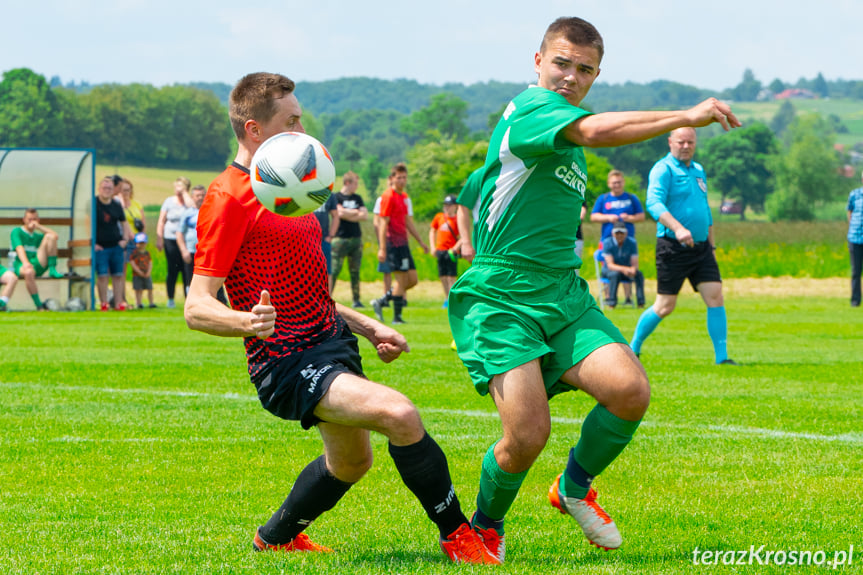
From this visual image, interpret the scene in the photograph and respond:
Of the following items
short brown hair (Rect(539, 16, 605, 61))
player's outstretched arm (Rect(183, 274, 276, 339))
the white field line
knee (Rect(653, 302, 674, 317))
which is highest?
short brown hair (Rect(539, 16, 605, 61))

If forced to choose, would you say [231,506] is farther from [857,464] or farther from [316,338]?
[857,464]

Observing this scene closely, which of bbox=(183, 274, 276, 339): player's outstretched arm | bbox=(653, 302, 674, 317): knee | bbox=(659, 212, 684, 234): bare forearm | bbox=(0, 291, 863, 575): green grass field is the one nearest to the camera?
Result: bbox=(183, 274, 276, 339): player's outstretched arm

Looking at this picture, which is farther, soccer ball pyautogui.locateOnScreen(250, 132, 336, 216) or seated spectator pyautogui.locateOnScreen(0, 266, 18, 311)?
seated spectator pyautogui.locateOnScreen(0, 266, 18, 311)

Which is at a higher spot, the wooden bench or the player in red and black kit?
the player in red and black kit

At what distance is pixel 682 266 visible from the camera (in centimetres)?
1048

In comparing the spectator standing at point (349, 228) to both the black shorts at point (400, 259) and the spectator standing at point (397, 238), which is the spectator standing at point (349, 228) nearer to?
the spectator standing at point (397, 238)

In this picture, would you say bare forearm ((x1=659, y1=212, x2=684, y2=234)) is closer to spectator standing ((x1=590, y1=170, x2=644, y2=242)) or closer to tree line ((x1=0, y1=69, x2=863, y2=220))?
spectator standing ((x1=590, y1=170, x2=644, y2=242))

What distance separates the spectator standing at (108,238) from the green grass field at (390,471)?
7.10m

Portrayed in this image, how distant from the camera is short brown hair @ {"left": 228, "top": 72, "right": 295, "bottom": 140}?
13.6ft

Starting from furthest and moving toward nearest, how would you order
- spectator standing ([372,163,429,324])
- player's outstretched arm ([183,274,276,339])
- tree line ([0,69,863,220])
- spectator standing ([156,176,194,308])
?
tree line ([0,69,863,220]) → spectator standing ([156,176,194,308]) → spectator standing ([372,163,429,324]) → player's outstretched arm ([183,274,276,339])

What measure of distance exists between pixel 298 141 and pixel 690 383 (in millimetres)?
6698

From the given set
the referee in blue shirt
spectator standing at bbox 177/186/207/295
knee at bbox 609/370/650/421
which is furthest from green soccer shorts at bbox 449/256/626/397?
spectator standing at bbox 177/186/207/295

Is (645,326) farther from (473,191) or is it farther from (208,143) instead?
(208,143)

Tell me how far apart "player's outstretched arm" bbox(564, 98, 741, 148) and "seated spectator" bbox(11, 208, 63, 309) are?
16.7 meters
